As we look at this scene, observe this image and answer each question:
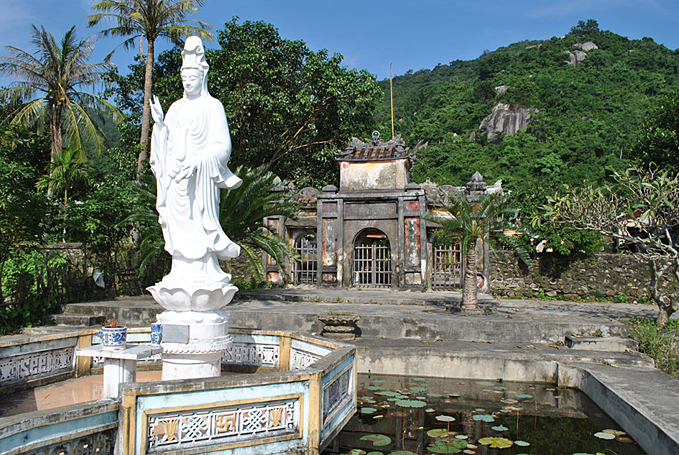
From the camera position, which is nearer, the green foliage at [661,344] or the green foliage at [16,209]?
the green foliage at [661,344]

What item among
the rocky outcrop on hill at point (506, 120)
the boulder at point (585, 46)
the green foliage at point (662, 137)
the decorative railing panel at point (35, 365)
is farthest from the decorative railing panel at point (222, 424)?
the boulder at point (585, 46)

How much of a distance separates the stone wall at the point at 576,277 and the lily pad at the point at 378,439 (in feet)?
39.1

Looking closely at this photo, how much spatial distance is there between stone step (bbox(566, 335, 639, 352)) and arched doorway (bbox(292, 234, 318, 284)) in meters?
11.1

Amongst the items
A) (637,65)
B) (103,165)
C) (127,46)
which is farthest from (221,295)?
(637,65)

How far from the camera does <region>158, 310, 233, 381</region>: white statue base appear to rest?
4863 mm

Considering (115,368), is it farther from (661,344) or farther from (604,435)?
(661,344)

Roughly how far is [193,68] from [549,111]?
2077 inches

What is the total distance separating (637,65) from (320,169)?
56817 mm

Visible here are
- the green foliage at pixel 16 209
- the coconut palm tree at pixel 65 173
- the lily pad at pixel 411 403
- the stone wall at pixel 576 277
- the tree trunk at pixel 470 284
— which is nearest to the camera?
the lily pad at pixel 411 403

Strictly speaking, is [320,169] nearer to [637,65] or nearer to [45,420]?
[45,420]

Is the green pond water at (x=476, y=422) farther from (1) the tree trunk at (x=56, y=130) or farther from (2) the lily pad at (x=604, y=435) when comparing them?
(1) the tree trunk at (x=56, y=130)

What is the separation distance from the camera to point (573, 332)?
904 centimetres

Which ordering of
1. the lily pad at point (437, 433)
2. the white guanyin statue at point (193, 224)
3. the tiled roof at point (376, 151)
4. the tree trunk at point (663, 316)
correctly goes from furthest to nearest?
the tiled roof at point (376, 151) < the tree trunk at point (663, 316) < the lily pad at point (437, 433) < the white guanyin statue at point (193, 224)

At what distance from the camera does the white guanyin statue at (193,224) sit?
4.93 meters
